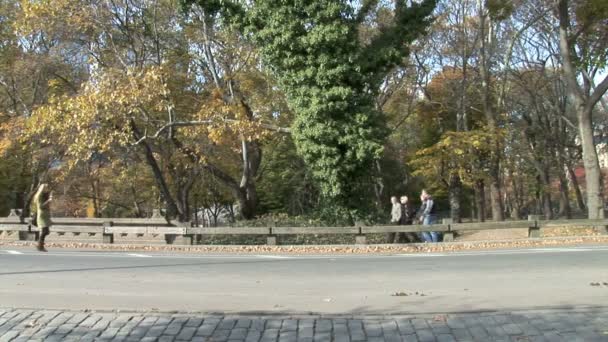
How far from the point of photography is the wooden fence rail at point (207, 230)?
17.7 m

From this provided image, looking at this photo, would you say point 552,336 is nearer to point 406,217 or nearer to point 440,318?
point 440,318

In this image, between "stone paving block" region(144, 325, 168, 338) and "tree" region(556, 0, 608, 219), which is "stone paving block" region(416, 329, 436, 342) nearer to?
"stone paving block" region(144, 325, 168, 338)

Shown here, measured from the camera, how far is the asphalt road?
7355mm

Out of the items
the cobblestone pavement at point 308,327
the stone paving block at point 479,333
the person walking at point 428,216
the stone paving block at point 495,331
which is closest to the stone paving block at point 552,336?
the cobblestone pavement at point 308,327

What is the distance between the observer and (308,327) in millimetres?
6227

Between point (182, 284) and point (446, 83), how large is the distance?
28304 millimetres

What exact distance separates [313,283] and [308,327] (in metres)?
3.20

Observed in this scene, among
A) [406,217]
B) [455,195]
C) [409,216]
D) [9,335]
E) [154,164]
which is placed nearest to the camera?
[9,335]

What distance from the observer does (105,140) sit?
20.1m

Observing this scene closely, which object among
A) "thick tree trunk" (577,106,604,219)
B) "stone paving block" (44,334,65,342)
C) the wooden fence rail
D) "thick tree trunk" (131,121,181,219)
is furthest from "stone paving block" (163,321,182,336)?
"thick tree trunk" (577,106,604,219)

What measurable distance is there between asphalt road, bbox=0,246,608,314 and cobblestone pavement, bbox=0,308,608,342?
1.29 ft

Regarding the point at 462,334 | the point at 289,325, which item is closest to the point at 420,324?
the point at 462,334

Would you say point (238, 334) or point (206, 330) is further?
point (206, 330)

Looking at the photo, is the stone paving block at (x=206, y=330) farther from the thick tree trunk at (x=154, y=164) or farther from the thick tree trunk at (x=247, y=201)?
the thick tree trunk at (x=247, y=201)
